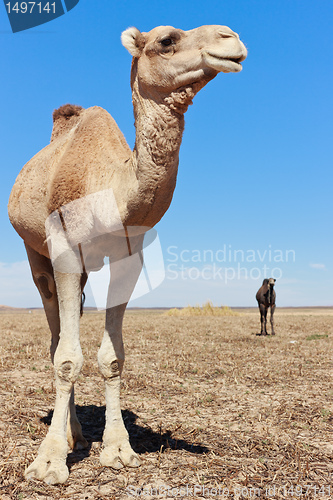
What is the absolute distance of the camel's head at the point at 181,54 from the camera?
2.94 m

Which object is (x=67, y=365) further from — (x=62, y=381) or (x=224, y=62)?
(x=224, y=62)

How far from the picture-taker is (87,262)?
388 cm

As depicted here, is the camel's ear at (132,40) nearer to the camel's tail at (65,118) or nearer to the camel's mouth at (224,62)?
the camel's mouth at (224,62)

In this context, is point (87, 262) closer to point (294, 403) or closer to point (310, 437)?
point (310, 437)

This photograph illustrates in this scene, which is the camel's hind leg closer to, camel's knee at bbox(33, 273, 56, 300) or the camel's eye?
camel's knee at bbox(33, 273, 56, 300)

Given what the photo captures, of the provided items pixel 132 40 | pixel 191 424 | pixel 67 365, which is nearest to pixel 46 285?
pixel 67 365

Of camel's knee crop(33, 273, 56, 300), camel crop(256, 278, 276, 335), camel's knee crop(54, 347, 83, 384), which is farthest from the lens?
camel crop(256, 278, 276, 335)

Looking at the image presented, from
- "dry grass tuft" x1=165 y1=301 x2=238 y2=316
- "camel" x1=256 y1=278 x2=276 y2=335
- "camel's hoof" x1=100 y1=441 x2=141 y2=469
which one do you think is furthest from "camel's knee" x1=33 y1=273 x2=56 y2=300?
"dry grass tuft" x1=165 y1=301 x2=238 y2=316

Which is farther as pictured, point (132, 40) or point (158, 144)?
point (132, 40)

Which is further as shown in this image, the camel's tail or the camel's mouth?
the camel's tail

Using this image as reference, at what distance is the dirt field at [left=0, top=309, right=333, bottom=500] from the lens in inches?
134

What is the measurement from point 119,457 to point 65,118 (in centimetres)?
361

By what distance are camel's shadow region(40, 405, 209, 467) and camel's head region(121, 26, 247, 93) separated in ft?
10.1

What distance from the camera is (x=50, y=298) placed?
15.7ft
